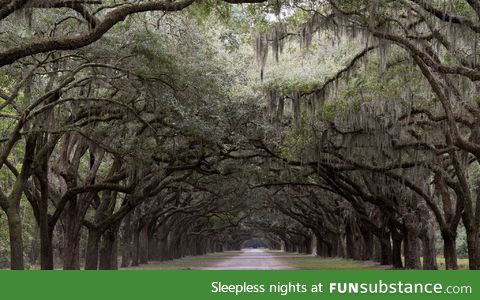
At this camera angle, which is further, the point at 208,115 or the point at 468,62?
the point at 208,115

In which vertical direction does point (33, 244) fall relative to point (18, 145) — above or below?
below

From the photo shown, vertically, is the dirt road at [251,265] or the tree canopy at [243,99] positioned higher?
the tree canopy at [243,99]

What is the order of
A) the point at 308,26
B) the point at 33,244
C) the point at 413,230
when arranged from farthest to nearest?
the point at 33,244, the point at 413,230, the point at 308,26

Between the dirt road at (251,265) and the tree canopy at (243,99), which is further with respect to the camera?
the dirt road at (251,265)

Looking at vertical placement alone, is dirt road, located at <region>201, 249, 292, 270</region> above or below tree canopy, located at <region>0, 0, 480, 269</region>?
below

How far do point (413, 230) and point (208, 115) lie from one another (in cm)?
1329

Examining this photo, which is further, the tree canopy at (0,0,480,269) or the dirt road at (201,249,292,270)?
the dirt road at (201,249,292,270)

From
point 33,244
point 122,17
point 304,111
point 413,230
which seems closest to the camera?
point 122,17

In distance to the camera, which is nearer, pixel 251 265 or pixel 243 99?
pixel 243 99

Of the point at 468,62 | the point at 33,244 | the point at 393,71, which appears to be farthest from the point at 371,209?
the point at 33,244

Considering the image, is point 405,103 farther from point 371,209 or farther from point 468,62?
point 371,209

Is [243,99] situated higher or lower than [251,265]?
higher

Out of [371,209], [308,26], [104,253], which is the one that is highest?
[308,26]

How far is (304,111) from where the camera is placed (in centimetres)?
2317
